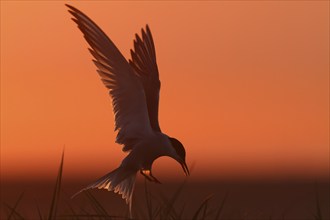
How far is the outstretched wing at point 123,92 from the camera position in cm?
836

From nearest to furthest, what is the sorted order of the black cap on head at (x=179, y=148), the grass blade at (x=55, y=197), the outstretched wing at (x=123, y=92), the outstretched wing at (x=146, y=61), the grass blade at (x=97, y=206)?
the grass blade at (x=55, y=197), the grass blade at (x=97, y=206), the outstretched wing at (x=123, y=92), the black cap on head at (x=179, y=148), the outstretched wing at (x=146, y=61)

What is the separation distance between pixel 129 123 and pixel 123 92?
0.86 feet

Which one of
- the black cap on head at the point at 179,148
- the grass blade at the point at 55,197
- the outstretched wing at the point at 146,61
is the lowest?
the black cap on head at the point at 179,148

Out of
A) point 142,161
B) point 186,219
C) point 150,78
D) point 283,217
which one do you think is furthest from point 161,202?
point 150,78

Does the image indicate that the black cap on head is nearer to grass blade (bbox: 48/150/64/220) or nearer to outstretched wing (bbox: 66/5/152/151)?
outstretched wing (bbox: 66/5/152/151)

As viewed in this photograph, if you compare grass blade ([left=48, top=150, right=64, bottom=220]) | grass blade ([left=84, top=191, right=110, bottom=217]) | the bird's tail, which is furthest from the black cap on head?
grass blade ([left=48, top=150, right=64, bottom=220])

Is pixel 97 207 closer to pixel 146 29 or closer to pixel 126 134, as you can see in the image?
pixel 126 134

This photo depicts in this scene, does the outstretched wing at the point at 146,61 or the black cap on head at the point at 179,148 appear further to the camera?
the outstretched wing at the point at 146,61

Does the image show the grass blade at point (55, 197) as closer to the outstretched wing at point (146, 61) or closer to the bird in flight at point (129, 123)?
the bird in flight at point (129, 123)

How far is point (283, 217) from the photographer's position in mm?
7387

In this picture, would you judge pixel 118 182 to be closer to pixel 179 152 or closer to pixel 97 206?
pixel 179 152

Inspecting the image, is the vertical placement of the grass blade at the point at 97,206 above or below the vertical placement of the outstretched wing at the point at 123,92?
below

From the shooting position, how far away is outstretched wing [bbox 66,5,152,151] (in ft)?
27.4

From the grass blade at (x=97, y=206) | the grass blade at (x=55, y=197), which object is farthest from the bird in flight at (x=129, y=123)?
the grass blade at (x=55, y=197)
